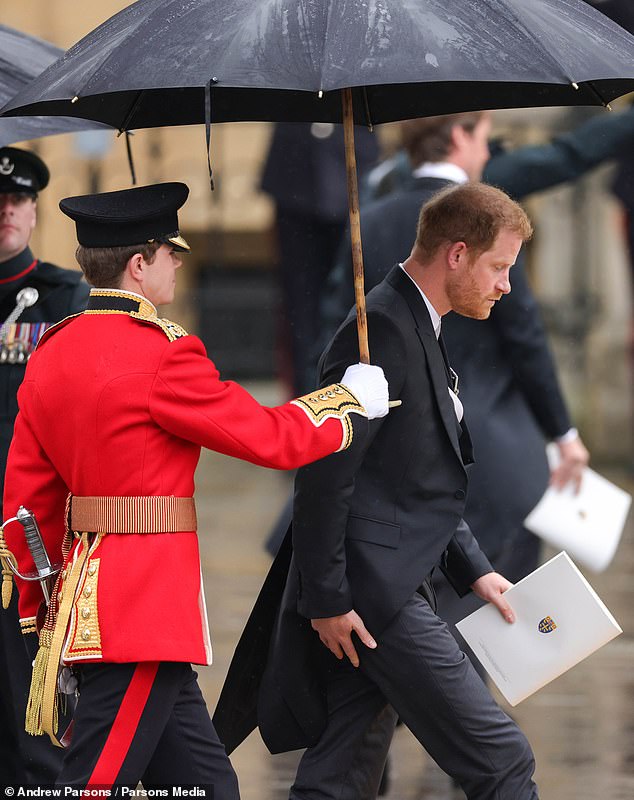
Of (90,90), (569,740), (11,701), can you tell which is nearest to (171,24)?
(90,90)

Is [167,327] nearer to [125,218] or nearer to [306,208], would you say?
[125,218]

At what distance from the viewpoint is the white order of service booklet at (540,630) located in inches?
159

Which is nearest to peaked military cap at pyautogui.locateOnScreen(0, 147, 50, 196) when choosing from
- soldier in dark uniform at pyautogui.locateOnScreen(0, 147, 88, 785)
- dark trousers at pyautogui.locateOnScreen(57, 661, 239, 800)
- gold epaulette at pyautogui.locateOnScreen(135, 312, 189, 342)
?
soldier in dark uniform at pyautogui.locateOnScreen(0, 147, 88, 785)

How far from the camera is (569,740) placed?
5738 millimetres

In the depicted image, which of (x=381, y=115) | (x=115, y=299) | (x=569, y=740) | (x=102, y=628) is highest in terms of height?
(x=381, y=115)

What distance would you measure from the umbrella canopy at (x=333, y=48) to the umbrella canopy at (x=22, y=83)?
686 mm

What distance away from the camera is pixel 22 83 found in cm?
479

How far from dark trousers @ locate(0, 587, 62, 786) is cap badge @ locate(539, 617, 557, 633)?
4.66 ft

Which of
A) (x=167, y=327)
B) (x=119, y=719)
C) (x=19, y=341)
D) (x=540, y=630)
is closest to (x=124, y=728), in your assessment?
(x=119, y=719)

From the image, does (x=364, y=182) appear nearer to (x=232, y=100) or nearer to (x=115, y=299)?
(x=232, y=100)

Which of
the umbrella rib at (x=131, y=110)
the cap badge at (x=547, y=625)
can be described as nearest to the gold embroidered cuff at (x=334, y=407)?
the cap badge at (x=547, y=625)

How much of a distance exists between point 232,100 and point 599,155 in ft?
7.63

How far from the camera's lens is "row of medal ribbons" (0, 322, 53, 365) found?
4766 mm

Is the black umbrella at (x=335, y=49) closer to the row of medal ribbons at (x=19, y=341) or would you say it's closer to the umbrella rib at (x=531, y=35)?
the umbrella rib at (x=531, y=35)
